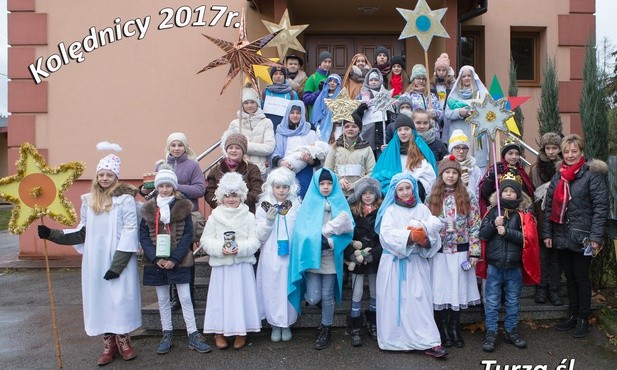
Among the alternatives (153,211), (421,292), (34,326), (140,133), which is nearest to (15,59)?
(140,133)

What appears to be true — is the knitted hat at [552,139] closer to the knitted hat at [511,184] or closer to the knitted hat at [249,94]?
the knitted hat at [511,184]

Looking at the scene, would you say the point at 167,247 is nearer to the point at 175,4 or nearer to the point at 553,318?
the point at 553,318

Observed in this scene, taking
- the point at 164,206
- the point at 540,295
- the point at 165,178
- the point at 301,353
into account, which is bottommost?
the point at 301,353

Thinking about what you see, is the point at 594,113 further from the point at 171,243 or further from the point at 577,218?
the point at 171,243

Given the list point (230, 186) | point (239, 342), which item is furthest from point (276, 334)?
point (230, 186)

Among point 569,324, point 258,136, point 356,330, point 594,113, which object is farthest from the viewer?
point 594,113

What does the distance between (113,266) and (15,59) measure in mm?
6181

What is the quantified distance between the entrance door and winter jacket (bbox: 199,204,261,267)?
5420mm

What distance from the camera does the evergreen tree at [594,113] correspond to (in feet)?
23.8

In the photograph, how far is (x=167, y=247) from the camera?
184 inches

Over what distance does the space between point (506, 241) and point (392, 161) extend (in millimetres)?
1426

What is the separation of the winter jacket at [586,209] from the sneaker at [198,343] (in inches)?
136

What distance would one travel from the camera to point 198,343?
4836 mm

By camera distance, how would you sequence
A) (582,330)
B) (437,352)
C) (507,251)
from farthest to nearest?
1. (582,330)
2. (507,251)
3. (437,352)
